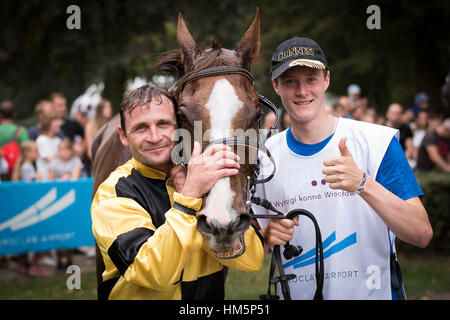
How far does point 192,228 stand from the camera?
7.55ft

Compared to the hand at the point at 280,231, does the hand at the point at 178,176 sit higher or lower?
higher

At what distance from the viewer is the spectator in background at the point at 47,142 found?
827 centimetres

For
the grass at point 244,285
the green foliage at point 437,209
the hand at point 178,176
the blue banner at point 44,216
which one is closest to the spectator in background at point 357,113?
the green foliage at point 437,209

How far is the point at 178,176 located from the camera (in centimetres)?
277

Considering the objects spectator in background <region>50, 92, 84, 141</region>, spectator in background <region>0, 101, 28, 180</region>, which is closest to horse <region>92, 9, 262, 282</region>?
spectator in background <region>0, 101, 28, 180</region>

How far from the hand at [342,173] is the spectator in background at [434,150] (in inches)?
317

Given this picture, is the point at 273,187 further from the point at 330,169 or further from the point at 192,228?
the point at 192,228

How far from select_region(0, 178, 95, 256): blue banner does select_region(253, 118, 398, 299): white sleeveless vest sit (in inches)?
199

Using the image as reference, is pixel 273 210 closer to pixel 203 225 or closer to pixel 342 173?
pixel 342 173

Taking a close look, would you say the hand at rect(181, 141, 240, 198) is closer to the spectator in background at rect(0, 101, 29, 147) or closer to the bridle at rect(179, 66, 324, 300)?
the bridle at rect(179, 66, 324, 300)

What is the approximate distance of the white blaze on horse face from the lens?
2244 millimetres

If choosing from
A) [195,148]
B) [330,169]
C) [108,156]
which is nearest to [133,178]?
[195,148]

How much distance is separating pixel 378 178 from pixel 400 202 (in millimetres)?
270

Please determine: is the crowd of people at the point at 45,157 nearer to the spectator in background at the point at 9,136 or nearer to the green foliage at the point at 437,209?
the spectator in background at the point at 9,136
